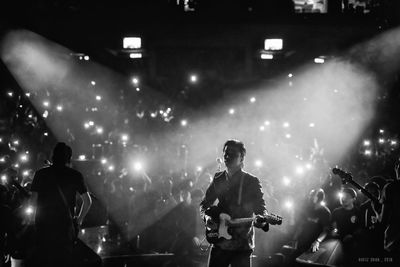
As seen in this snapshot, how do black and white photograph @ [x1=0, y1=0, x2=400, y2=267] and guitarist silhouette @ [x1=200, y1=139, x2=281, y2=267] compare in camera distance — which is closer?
guitarist silhouette @ [x1=200, y1=139, x2=281, y2=267]

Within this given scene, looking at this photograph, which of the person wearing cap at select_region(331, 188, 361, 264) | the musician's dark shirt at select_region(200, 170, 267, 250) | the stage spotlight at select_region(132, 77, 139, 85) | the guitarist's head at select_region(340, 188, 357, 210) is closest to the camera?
the musician's dark shirt at select_region(200, 170, 267, 250)

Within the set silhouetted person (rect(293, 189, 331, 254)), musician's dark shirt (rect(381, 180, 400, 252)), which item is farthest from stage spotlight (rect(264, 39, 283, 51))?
musician's dark shirt (rect(381, 180, 400, 252))

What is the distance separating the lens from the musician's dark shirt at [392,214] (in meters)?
5.00

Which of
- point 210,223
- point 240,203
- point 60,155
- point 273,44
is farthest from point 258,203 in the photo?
point 273,44

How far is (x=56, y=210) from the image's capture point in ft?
14.2

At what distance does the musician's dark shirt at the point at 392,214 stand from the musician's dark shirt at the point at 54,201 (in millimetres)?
3559

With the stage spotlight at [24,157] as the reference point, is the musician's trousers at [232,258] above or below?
below

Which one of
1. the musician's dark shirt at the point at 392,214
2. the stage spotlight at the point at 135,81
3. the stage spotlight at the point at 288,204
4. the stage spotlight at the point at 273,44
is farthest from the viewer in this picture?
the stage spotlight at the point at 135,81

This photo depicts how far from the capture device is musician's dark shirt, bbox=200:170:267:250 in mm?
3977

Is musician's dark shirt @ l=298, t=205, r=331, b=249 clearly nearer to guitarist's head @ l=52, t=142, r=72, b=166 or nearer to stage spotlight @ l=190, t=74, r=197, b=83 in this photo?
guitarist's head @ l=52, t=142, r=72, b=166

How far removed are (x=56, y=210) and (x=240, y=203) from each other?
184cm

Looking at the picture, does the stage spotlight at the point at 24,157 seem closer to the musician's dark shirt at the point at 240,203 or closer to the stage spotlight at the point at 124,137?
the stage spotlight at the point at 124,137

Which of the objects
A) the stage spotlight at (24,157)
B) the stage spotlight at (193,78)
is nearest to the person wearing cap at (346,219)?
the stage spotlight at (24,157)

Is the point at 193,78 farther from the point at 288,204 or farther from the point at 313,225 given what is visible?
the point at 313,225
